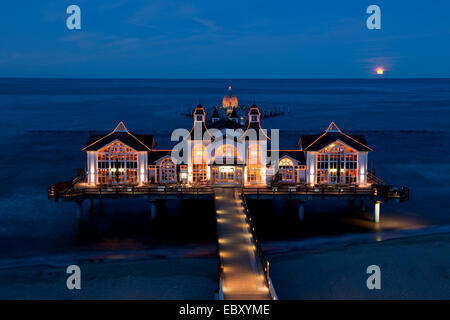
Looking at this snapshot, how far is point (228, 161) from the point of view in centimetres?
4281

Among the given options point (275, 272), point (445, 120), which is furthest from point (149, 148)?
point (445, 120)

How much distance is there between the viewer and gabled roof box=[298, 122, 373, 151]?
42844 millimetres

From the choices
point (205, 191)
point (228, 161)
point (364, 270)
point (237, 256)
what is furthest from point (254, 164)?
point (237, 256)

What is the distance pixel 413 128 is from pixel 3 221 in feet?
277

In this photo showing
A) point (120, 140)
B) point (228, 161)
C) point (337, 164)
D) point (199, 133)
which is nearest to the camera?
point (228, 161)

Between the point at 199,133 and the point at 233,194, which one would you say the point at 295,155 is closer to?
the point at 233,194

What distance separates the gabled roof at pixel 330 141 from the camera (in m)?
42.8

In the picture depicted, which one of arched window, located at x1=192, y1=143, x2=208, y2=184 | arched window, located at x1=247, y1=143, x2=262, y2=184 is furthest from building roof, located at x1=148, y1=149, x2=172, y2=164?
arched window, located at x1=247, y1=143, x2=262, y2=184

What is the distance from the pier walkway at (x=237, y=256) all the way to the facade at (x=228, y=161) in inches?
162

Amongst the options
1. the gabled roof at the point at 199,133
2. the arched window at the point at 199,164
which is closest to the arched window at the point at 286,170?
the arched window at the point at 199,164

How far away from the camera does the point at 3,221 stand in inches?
1629

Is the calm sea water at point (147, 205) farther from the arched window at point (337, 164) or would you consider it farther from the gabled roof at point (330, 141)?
the gabled roof at point (330, 141)

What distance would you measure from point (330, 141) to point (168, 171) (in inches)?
542
